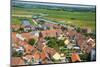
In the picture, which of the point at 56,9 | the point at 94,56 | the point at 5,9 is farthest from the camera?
the point at 94,56

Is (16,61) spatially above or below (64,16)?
below

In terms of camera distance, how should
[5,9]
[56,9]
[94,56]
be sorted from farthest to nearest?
[94,56] < [56,9] < [5,9]

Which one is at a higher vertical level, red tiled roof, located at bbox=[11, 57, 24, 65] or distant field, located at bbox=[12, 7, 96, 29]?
distant field, located at bbox=[12, 7, 96, 29]

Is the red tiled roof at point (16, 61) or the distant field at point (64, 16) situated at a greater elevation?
the distant field at point (64, 16)

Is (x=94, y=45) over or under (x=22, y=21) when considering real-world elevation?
under

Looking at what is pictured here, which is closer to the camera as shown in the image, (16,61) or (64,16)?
(16,61)

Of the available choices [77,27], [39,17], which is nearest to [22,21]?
[39,17]

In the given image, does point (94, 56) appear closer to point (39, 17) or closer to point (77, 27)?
point (77, 27)

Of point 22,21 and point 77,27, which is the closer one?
point 22,21
